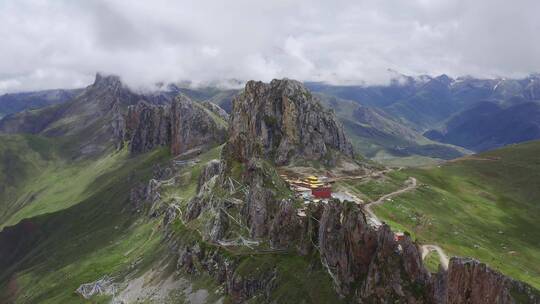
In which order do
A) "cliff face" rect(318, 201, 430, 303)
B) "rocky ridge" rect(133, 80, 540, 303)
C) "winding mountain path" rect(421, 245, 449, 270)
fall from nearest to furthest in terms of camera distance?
"rocky ridge" rect(133, 80, 540, 303) < "cliff face" rect(318, 201, 430, 303) < "winding mountain path" rect(421, 245, 449, 270)

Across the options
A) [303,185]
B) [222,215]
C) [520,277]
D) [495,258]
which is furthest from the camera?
[303,185]

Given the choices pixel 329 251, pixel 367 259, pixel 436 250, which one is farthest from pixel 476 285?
pixel 436 250

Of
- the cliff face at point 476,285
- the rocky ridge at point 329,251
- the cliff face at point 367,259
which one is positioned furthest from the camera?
the cliff face at point 367,259

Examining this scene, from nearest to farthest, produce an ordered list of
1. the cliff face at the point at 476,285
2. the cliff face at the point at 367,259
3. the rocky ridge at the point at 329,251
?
the cliff face at the point at 476,285, the rocky ridge at the point at 329,251, the cliff face at the point at 367,259

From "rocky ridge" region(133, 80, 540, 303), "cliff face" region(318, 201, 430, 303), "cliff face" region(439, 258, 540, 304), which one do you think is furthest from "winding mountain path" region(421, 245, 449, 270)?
"cliff face" region(439, 258, 540, 304)

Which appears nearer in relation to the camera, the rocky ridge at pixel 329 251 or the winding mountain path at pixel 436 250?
the rocky ridge at pixel 329 251

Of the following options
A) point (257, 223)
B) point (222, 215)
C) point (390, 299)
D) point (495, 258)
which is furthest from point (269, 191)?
→ point (495, 258)

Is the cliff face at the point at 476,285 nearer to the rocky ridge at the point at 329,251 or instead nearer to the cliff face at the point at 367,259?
the rocky ridge at the point at 329,251

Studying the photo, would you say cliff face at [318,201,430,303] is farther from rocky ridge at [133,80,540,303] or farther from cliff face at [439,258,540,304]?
cliff face at [439,258,540,304]

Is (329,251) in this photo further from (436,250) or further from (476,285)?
(476,285)

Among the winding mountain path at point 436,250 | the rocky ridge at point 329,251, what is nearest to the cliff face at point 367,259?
the rocky ridge at point 329,251

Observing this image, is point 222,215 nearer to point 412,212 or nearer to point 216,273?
point 216,273
